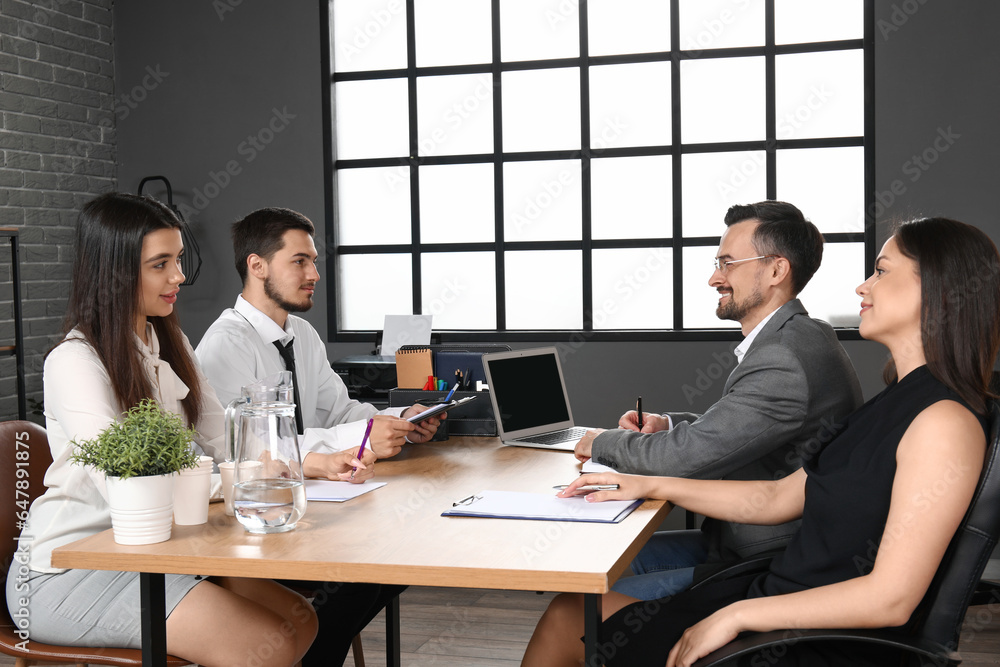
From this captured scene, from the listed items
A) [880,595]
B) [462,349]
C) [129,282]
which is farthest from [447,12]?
[880,595]

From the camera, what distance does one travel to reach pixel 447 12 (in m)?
4.86

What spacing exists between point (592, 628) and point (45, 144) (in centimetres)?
426

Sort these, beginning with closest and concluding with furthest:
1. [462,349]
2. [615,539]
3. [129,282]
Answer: [615,539], [129,282], [462,349]

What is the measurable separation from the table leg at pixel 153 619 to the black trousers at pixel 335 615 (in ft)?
2.38

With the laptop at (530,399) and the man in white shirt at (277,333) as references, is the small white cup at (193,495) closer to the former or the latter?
the man in white shirt at (277,333)

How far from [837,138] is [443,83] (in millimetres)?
2039

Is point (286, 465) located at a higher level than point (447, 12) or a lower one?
lower

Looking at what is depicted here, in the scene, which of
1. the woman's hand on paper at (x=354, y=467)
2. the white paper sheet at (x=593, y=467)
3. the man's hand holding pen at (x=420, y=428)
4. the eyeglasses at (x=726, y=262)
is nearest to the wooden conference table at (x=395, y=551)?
the woman's hand on paper at (x=354, y=467)

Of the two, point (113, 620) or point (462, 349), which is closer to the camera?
point (113, 620)

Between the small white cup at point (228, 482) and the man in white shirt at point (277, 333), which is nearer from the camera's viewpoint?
the small white cup at point (228, 482)

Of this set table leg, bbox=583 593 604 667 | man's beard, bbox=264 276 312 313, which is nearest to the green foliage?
table leg, bbox=583 593 604 667

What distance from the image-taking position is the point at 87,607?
5.66 feet

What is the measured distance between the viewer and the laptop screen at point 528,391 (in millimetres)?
2502

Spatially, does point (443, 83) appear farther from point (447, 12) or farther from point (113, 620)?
point (113, 620)
